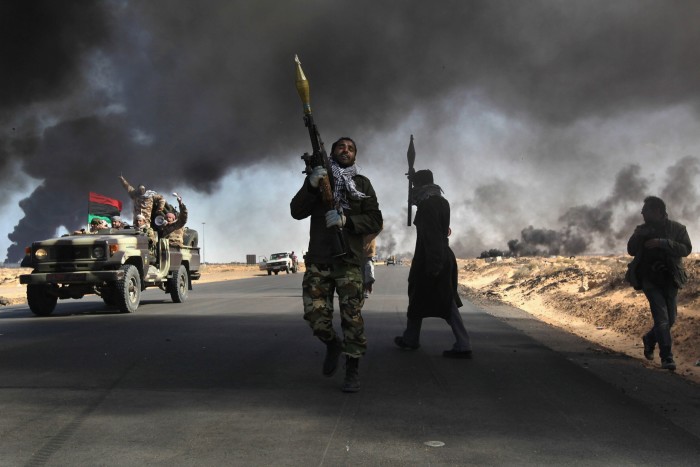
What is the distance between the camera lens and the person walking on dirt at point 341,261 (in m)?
5.23

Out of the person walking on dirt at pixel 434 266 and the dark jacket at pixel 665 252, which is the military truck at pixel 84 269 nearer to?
→ the person walking on dirt at pixel 434 266

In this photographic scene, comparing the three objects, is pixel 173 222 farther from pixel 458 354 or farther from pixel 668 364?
pixel 668 364

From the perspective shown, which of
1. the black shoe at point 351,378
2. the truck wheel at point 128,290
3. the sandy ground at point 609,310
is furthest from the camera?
the truck wheel at point 128,290

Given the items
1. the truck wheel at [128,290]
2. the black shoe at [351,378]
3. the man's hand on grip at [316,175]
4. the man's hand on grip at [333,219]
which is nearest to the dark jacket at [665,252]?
the black shoe at [351,378]

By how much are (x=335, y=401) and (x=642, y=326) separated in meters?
8.36

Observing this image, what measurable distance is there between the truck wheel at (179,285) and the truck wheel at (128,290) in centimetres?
210

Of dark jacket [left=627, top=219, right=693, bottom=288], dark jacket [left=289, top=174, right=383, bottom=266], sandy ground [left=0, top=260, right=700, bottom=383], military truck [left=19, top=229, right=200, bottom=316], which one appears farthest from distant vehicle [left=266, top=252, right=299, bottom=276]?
dark jacket [left=289, top=174, right=383, bottom=266]

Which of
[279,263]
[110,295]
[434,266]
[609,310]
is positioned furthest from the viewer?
[279,263]

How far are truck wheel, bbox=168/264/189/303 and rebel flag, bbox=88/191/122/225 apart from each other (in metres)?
1.89

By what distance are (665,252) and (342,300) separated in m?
3.77

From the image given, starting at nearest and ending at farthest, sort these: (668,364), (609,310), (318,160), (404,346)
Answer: (318,160)
(668,364)
(404,346)
(609,310)

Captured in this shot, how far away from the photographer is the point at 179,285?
15.3 m

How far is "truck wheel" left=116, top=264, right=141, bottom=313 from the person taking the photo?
481 inches

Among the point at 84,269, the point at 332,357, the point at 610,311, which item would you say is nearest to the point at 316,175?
the point at 332,357
